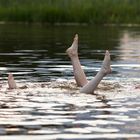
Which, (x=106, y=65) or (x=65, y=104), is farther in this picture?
(x=106, y=65)

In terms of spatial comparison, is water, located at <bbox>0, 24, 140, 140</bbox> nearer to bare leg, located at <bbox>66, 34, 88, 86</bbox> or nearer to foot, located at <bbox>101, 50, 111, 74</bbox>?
bare leg, located at <bbox>66, 34, 88, 86</bbox>

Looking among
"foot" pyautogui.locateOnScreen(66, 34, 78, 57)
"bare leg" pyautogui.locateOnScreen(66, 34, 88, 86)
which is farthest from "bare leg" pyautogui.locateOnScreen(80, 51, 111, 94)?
"foot" pyautogui.locateOnScreen(66, 34, 78, 57)

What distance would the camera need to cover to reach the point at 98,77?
16.1 meters

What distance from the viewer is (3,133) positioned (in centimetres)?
1186

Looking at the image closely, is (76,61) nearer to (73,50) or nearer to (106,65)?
(73,50)

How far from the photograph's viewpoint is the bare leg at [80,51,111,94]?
52.3 feet

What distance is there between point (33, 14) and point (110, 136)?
6303 centimetres

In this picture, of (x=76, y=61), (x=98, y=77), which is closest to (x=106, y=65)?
(x=98, y=77)

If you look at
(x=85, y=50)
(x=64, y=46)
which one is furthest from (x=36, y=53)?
(x=64, y=46)

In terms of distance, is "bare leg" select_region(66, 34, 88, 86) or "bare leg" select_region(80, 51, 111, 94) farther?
"bare leg" select_region(66, 34, 88, 86)

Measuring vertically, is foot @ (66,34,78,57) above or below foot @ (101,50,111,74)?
above

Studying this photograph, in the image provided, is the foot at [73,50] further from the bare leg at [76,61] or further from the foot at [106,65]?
the foot at [106,65]

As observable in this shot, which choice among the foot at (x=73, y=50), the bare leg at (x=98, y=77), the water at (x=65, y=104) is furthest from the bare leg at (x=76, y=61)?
the bare leg at (x=98, y=77)

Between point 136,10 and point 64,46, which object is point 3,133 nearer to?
point 64,46
